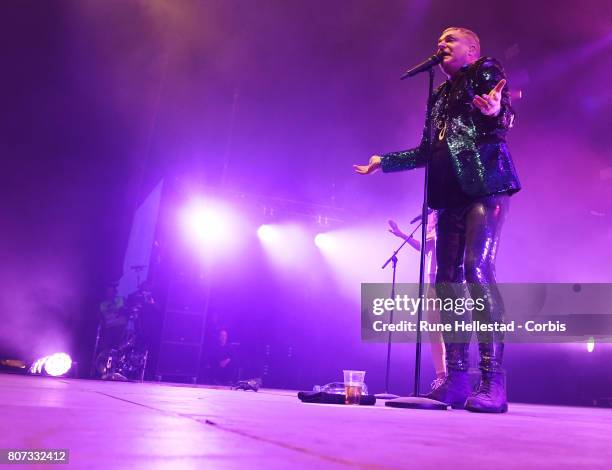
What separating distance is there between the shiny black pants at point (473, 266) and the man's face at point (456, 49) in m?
0.77

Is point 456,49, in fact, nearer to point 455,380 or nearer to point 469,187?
point 469,187

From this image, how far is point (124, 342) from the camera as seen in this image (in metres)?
7.26

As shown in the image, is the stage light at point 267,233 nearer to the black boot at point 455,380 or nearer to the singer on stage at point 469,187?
the singer on stage at point 469,187

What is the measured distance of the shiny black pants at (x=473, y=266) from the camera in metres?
2.29

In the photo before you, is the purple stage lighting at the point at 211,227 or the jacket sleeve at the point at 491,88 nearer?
the jacket sleeve at the point at 491,88

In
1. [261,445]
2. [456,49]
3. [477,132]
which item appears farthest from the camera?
[456,49]

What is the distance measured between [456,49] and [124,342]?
241 inches

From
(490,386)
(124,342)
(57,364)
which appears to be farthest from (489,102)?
(124,342)

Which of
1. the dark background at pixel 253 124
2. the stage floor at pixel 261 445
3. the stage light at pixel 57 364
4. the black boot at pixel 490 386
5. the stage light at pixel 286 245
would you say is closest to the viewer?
the stage floor at pixel 261 445

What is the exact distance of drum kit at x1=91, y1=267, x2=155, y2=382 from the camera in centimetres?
662

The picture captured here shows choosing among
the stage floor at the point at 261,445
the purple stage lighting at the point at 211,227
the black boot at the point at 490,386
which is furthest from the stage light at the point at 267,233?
the stage floor at the point at 261,445

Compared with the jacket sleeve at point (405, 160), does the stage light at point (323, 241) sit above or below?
above

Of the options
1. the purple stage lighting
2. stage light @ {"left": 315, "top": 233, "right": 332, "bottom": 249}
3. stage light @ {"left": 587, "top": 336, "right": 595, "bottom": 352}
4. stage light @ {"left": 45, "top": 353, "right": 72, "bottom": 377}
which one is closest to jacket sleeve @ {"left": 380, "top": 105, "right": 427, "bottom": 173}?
stage light @ {"left": 45, "top": 353, "right": 72, "bottom": 377}

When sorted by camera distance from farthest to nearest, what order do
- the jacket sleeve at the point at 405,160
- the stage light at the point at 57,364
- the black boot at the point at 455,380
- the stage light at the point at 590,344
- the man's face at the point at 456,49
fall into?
the stage light at the point at 590,344
the stage light at the point at 57,364
the jacket sleeve at the point at 405,160
the man's face at the point at 456,49
the black boot at the point at 455,380
